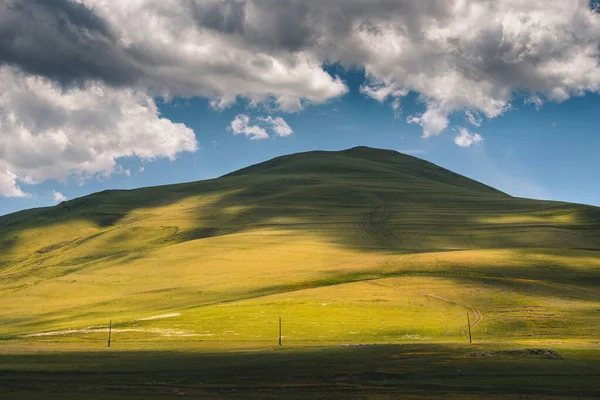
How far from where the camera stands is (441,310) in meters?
108

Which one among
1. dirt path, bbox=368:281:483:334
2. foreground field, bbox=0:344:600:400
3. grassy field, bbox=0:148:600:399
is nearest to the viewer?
foreground field, bbox=0:344:600:400

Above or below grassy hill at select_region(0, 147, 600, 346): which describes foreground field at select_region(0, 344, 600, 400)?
below

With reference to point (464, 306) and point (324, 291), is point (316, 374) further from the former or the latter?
point (324, 291)

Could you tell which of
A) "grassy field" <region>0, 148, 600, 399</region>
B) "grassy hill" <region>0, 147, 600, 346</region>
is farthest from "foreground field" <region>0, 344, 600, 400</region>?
"grassy hill" <region>0, 147, 600, 346</region>

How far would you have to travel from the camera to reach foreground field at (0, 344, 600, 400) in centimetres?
4806

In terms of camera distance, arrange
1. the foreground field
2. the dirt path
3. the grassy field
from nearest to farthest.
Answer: the foreground field
the grassy field
the dirt path

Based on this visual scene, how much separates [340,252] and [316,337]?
80.8 metres

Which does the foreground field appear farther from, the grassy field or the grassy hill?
the grassy hill

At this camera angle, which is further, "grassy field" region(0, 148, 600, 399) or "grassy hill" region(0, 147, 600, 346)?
"grassy hill" region(0, 147, 600, 346)

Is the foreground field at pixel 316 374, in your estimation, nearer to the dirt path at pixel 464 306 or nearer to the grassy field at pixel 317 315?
the grassy field at pixel 317 315

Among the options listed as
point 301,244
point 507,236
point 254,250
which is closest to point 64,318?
point 254,250

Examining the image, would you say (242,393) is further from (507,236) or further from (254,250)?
(507,236)

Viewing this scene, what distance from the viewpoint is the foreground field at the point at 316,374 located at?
48062 mm

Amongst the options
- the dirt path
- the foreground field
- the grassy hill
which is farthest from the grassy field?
the dirt path
